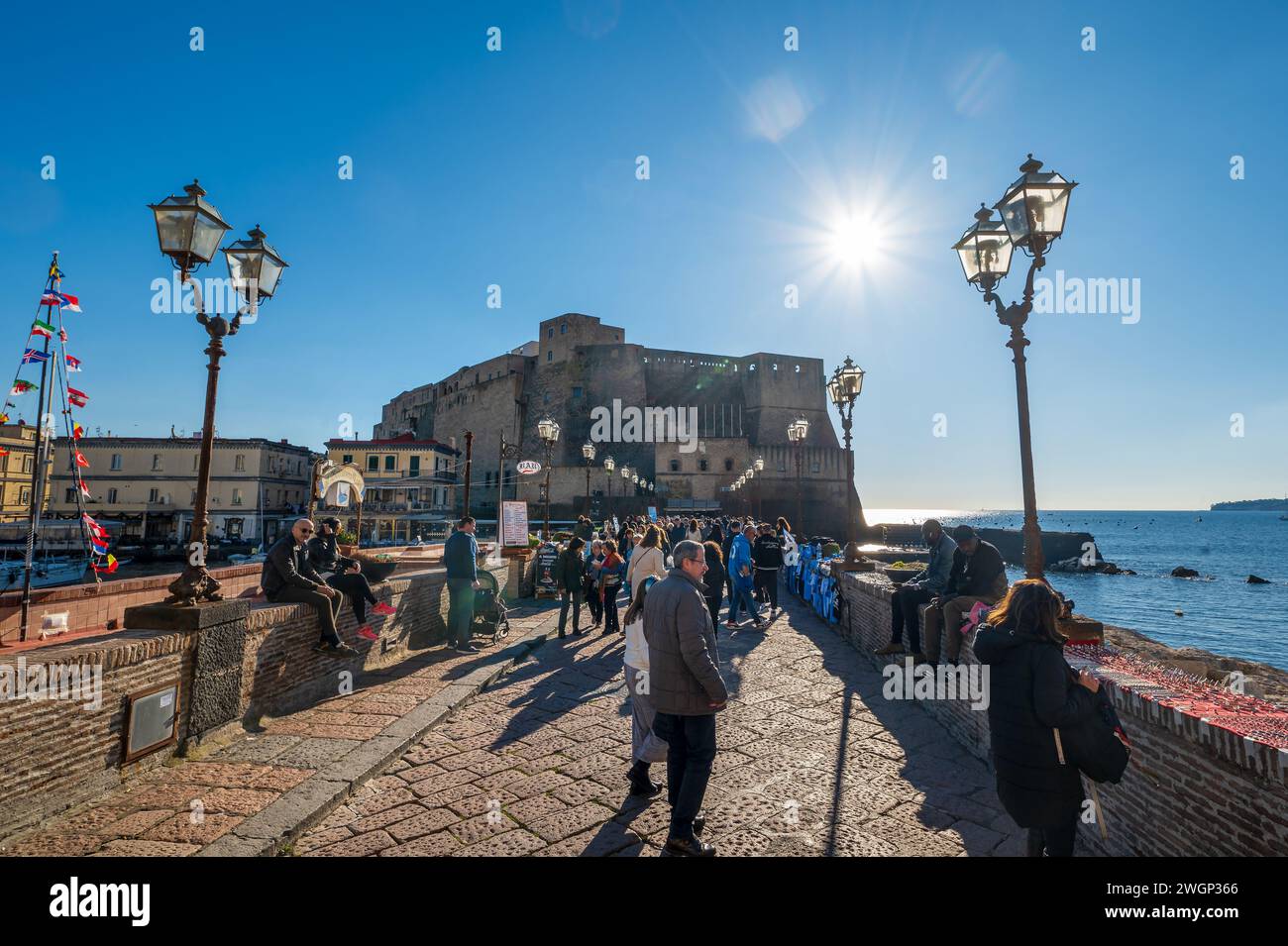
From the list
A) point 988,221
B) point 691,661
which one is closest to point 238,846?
point 691,661

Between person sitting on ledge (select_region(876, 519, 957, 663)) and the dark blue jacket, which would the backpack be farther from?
the dark blue jacket

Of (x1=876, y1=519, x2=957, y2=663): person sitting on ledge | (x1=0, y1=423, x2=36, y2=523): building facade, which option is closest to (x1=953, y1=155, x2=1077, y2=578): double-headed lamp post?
(x1=876, y1=519, x2=957, y2=663): person sitting on ledge

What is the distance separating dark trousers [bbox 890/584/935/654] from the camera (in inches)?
239

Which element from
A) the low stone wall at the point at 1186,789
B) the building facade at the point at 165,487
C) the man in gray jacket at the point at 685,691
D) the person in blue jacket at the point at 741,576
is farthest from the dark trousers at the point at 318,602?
the building facade at the point at 165,487

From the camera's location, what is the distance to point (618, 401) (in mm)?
49719

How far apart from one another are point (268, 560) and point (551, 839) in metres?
3.97

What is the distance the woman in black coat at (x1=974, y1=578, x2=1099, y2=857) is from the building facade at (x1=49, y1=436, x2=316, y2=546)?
48.5 meters

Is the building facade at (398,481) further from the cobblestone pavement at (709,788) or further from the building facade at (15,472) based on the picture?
the cobblestone pavement at (709,788)

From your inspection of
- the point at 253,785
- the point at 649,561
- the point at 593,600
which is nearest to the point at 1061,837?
the point at 649,561

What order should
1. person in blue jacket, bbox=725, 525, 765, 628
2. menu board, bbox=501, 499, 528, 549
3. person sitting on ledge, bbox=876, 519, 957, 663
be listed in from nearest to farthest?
1. person sitting on ledge, bbox=876, 519, 957, 663
2. person in blue jacket, bbox=725, 525, 765, 628
3. menu board, bbox=501, 499, 528, 549

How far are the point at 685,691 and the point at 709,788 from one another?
1257 mm

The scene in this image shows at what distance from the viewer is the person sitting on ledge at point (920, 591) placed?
19.5ft
